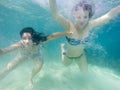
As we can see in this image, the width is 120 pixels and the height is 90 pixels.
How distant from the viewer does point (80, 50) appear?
364 inches

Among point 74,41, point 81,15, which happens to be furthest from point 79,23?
point 74,41

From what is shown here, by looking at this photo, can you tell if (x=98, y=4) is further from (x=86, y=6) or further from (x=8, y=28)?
(x=8, y=28)

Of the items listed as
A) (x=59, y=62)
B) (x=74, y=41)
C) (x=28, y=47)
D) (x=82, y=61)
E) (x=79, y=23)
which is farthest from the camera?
(x=59, y=62)

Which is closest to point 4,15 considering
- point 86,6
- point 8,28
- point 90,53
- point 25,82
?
point 8,28

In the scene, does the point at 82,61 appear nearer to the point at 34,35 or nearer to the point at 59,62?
the point at 34,35

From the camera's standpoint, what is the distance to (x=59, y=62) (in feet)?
66.7

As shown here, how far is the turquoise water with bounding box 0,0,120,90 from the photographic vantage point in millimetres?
12695

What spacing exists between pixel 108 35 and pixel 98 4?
13107 mm

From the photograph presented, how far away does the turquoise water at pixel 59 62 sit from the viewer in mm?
12695

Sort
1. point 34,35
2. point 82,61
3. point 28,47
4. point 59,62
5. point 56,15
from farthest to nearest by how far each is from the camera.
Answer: point 59,62 → point 82,61 → point 28,47 → point 34,35 → point 56,15

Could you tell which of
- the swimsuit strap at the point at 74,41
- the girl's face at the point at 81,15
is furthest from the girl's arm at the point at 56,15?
the swimsuit strap at the point at 74,41

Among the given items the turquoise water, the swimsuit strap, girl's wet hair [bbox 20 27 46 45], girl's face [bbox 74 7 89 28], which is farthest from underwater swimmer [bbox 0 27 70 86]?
the turquoise water

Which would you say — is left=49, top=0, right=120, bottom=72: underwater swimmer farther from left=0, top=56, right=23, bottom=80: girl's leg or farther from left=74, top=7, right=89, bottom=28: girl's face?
left=0, top=56, right=23, bottom=80: girl's leg

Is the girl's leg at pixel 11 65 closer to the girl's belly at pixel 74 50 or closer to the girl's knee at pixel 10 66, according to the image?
the girl's knee at pixel 10 66
